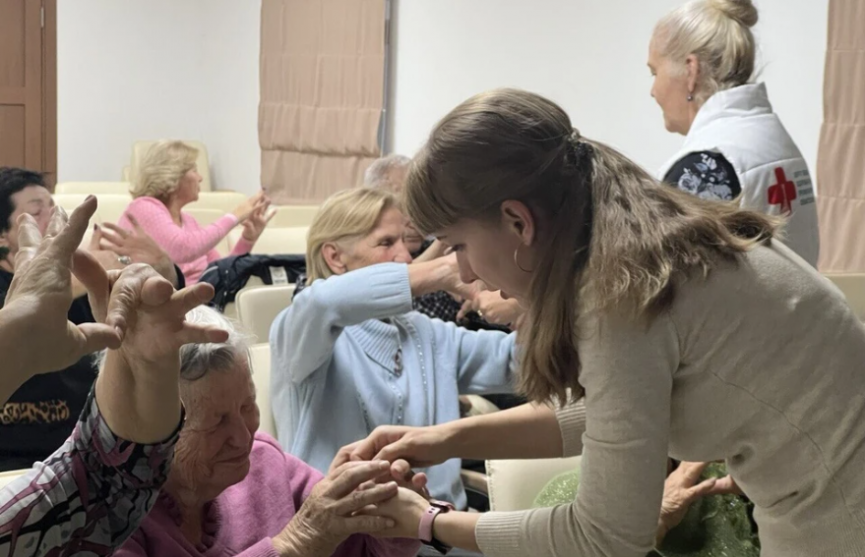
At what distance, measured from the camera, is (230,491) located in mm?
1782

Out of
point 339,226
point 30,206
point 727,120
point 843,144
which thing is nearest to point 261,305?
point 339,226

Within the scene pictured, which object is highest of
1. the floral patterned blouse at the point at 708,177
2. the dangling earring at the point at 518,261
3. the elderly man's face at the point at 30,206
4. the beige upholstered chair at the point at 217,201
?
the floral patterned blouse at the point at 708,177

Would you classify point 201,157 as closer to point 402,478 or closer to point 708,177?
point 708,177

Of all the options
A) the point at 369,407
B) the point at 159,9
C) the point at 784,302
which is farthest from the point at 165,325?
the point at 159,9

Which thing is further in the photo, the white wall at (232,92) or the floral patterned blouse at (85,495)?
the white wall at (232,92)

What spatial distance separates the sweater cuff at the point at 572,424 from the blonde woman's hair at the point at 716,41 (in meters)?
1.06

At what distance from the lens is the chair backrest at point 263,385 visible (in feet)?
8.18

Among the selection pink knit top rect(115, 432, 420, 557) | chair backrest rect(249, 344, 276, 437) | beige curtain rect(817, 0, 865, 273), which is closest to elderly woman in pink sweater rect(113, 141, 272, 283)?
chair backrest rect(249, 344, 276, 437)

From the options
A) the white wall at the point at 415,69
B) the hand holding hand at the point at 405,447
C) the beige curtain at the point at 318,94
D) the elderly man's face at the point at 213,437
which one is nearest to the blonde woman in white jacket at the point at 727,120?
the hand holding hand at the point at 405,447

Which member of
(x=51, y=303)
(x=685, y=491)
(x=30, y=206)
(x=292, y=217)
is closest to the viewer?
(x=51, y=303)

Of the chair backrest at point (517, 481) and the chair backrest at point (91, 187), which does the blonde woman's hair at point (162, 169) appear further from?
the chair backrest at point (517, 481)

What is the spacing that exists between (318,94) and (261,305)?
A: 158 inches

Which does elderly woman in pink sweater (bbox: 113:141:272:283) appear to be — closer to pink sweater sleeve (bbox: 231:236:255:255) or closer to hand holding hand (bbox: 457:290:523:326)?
pink sweater sleeve (bbox: 231:236:255:255)

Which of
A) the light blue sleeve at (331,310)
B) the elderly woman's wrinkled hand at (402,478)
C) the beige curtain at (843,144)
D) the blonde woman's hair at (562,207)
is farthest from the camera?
the beige curtain at (843,144)
